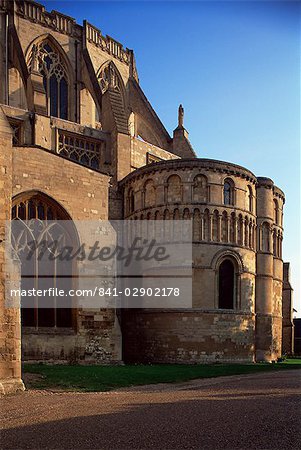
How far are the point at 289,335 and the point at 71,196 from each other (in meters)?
24.1

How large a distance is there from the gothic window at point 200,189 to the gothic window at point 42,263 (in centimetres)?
855

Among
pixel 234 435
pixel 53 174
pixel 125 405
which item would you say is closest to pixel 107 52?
pixel 53 174

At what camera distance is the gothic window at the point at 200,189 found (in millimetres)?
30234

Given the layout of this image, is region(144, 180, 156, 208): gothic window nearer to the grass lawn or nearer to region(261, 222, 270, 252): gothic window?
region(261, 222, 270, 252): gothic window

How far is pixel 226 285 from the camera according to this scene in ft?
101

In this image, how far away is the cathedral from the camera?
23.6m

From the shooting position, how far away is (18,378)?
15.2 m

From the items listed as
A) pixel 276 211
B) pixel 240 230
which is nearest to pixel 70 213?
pixel 240 230

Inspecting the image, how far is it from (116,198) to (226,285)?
8558mm

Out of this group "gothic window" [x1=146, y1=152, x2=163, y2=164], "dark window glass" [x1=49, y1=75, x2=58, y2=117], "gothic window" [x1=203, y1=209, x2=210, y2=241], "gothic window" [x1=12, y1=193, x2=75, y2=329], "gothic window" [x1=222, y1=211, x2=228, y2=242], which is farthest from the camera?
"dark window glass" [x1=49, y1=75, x2=58, y2=117]

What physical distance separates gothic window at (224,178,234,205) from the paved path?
17.1 metres

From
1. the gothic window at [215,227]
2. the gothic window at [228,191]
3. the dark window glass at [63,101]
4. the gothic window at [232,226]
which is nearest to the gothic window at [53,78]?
the dark window glass at [63,101]

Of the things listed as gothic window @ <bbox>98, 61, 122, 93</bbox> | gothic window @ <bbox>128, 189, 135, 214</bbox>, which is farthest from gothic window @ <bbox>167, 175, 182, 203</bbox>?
gothic window @ <bbox>98, 61, 122, 93</bbox>

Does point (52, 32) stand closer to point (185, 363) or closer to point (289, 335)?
point (185, 363)
